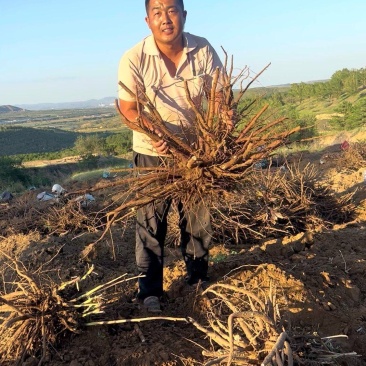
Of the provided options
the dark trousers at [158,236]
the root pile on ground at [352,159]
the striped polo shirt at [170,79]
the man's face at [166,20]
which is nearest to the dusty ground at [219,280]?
the dark trousers at [158,236]

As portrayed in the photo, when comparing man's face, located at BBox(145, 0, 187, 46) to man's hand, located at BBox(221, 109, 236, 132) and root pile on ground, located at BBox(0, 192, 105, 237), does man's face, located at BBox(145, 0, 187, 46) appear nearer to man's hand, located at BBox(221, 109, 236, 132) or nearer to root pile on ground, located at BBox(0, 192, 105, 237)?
man's hand, located at BBox(221, 109, 236, 132)

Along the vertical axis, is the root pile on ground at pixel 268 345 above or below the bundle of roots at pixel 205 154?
below

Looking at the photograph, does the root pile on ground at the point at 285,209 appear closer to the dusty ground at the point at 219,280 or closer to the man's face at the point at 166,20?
the dusty ground at the point at 219,280

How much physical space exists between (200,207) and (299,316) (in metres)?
0.95

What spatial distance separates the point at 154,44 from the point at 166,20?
0.60ft

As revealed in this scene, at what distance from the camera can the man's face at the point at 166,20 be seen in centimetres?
273

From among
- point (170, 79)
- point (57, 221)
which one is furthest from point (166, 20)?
point (57, 221)

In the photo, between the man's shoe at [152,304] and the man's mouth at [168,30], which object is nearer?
the man's mouth at [168,30]

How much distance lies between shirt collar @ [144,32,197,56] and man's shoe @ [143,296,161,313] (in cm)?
166

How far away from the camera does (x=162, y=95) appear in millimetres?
2865

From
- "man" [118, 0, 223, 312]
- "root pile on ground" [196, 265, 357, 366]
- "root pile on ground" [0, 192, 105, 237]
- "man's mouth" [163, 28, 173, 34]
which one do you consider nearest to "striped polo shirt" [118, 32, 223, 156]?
"man" [118, 0, 223, 312]

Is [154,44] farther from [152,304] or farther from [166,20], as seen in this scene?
[152,304]

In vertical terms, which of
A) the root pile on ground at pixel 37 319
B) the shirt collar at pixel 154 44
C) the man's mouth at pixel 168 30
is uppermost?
the man's mouth at pixel 168 30

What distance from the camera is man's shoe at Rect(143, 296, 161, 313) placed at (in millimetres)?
2896
